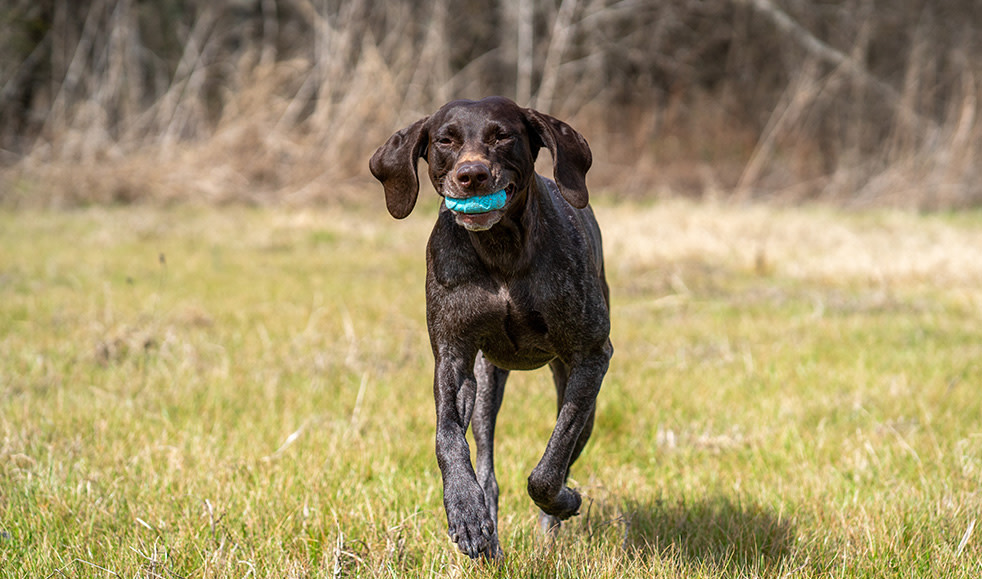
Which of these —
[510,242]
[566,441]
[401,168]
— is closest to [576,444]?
[566,441]

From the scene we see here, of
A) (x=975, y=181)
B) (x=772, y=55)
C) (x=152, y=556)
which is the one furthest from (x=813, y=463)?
(x=772, y=55)

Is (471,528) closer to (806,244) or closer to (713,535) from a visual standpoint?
(713,535)

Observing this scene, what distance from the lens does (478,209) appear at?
248cm

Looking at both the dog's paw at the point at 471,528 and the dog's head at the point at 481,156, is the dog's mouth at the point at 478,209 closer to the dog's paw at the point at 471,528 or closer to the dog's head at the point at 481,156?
the dog's head at the point at 481,156

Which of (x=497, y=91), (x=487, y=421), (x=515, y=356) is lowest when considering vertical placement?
(x=487, y=421)

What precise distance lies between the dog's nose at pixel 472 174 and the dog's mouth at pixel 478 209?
40mm

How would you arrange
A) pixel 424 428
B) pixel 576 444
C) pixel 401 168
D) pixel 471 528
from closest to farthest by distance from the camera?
1. pixel 471 528
2. pixel 401 168
3. pixel 576 444
4. pixel 424 428

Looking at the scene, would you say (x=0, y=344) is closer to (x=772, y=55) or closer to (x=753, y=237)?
(x=753, y=237)

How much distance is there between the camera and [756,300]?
7582mm

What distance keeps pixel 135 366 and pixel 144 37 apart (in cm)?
1565

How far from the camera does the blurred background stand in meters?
13.0

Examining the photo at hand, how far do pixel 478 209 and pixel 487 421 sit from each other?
3.19 feet

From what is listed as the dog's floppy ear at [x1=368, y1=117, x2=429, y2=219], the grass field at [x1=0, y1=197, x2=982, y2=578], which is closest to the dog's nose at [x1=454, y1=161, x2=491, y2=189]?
the dog's floppy ear at [x1=368, y1=117, x2=429, y2=219]

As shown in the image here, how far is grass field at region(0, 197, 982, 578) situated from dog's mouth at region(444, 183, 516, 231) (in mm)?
917
